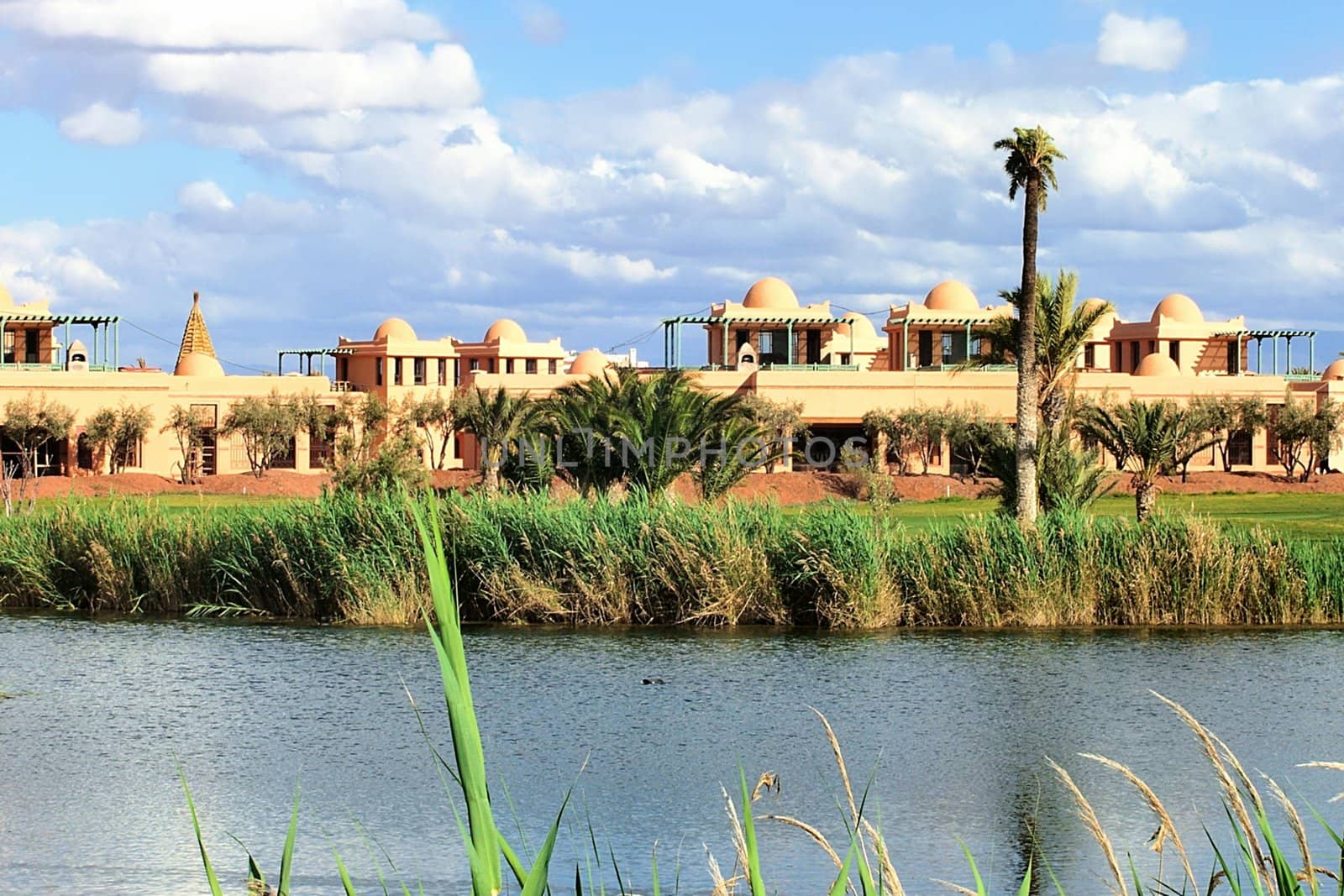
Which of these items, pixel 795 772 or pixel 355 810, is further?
pixel 795 772

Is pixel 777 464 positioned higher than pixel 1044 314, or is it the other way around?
pixel 1044 314

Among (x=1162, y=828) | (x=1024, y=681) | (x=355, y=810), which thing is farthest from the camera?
(x=1024, y=681)

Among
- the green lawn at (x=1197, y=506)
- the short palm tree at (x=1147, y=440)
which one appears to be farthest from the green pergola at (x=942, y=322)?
the short palm tree at (x=1147, y=440)

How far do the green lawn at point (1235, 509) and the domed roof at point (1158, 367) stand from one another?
20587 millimetres

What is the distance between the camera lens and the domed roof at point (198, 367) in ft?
216

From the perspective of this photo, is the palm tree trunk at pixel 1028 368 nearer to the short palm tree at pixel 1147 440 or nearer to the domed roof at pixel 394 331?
the short palm tree at pixel 1147 440

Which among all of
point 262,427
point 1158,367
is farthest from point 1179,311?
point 262,427

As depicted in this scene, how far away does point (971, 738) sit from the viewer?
14.4 m

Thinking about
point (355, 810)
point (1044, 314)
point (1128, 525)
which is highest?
point (1044, 314)

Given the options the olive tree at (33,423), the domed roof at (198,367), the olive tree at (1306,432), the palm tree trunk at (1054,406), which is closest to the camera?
the palm tree trunk at (1054,406)

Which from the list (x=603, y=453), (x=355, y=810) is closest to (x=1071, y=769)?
(x=355, y=810)

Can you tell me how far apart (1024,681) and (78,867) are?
10.0 metres

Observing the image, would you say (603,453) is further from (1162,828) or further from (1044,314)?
(1162,828)

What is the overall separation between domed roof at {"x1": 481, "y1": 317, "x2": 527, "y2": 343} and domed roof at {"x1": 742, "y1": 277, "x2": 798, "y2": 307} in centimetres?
1636
